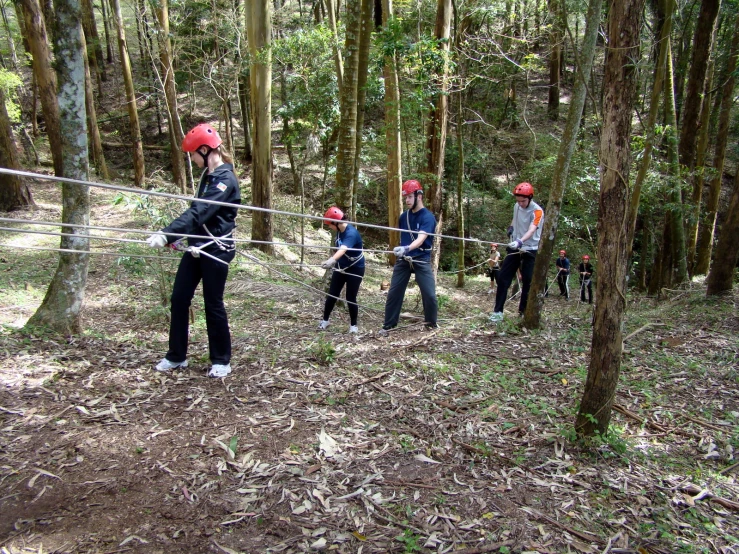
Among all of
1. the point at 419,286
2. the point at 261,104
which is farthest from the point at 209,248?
the point at 261,104

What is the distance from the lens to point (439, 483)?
3084 millimetres

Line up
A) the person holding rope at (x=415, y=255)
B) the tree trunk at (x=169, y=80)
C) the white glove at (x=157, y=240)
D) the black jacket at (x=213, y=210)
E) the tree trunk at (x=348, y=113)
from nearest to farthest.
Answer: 1. the white glove at (x=157, y=240)
2. the black jacket at (x=213, y=210)
3. the person holding rope at (x=415, y=255)
4. the tree trunk at (x=348, y=113)
5. the tree trunk at (x=169, y=80)

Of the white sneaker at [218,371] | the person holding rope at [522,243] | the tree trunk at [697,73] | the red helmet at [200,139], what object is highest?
the tree trunk at [697,73]

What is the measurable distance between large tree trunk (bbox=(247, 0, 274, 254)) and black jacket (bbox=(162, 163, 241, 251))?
7627mm

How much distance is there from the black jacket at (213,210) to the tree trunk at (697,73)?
10260 millimetres

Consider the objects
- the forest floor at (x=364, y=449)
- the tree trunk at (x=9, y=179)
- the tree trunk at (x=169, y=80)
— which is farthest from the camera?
the tree trunk at (x=169, y=80)

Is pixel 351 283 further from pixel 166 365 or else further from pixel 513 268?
pixel 166 365

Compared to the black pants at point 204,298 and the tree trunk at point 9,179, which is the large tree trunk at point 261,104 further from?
the black pants at point 204,298

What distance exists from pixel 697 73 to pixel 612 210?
9.39 metres

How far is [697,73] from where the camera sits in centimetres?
996

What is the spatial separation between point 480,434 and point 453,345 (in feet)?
6.70

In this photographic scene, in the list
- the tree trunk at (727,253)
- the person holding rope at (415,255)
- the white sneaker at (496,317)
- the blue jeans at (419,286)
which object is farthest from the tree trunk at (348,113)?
the tree trunk at (727,253)

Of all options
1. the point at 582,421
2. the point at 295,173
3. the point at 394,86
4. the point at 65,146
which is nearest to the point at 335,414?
the point at 582,421

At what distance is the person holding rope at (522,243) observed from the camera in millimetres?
6383
